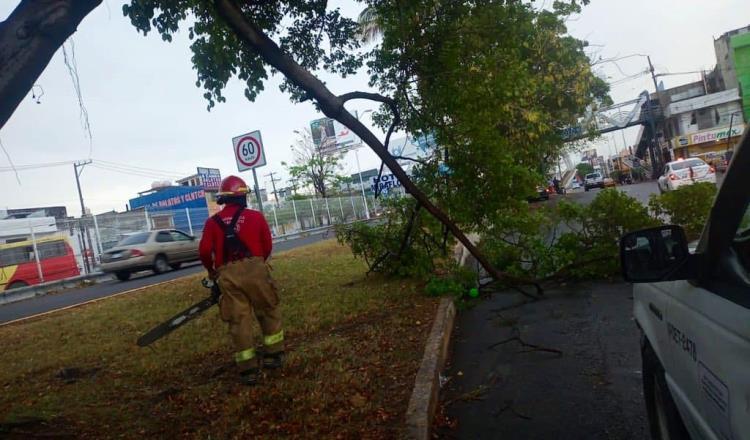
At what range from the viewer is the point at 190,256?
60.5 feet

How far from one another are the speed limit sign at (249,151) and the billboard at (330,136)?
135 ft

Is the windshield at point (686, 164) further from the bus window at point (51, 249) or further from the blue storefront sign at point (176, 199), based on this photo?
the blue storefront sign at point (176, 199)

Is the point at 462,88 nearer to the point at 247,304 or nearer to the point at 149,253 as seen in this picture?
the point at 247,304

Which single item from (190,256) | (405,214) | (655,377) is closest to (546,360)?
(655,377)

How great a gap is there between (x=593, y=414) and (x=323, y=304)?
443 centimetres

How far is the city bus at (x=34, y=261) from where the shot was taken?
1791 centimetres

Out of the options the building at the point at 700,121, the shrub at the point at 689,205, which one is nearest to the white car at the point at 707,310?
the shrub at the point at 689,205

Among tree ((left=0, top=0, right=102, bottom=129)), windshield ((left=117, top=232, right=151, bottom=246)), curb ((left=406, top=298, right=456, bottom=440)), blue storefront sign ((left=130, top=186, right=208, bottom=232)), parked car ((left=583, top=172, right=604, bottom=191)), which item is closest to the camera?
tree ((left=0, top=0, right=102, bottom=129))

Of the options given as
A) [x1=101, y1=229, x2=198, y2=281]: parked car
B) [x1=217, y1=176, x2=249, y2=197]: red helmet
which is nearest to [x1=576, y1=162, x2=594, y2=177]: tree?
[x1=101, y1=229, x2=198, y2=281]: parked car

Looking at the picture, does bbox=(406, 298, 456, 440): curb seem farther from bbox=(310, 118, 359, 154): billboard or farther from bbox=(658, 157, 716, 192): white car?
bbox=(310, 118, 359, 154): billboard

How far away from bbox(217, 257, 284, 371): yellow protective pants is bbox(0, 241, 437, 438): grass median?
0.90 feet

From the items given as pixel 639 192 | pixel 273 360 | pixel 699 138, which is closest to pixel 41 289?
pixel 273 360

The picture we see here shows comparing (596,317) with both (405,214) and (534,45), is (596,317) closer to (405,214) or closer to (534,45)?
(405,214)

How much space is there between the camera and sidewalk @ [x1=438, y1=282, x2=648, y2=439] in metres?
3.43
